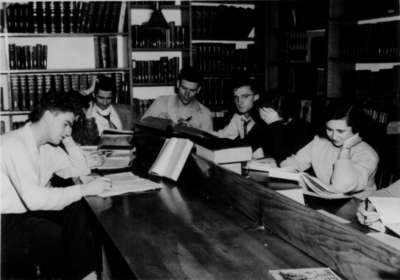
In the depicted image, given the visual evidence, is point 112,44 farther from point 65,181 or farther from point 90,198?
point 90,198

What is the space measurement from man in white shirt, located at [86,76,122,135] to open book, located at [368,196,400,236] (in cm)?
292

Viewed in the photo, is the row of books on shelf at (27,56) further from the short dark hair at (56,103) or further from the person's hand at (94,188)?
the person's hand at (94,188)

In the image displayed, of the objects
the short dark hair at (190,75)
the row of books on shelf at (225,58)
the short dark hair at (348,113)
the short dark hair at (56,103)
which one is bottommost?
the short dark hair at (348,113)

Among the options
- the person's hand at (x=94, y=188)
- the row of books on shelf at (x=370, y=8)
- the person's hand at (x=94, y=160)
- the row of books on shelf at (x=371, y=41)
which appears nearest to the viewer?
the person's hand at (x=94, y=188)

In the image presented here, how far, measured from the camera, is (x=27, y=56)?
452 centimetres

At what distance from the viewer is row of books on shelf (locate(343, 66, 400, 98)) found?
3.65m

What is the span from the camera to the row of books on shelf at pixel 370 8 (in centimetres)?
351

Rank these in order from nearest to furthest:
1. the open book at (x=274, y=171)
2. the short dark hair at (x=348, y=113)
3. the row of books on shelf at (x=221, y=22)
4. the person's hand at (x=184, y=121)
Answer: the open book at (x=274, y=171)
the short dark hair at (x=348, y=113)
the person's hand at (x=184, y=121)
the row of books on shelf at (x=221, y=22)

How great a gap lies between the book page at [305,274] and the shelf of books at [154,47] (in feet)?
12.3

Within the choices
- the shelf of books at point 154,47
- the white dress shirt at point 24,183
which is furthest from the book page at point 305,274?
the shelf of books at point 154,47

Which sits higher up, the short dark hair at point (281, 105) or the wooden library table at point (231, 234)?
the short dark hair at point (281, 105)

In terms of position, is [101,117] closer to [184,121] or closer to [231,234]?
[184,121]

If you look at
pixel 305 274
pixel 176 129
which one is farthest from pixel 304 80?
pixel 305 274

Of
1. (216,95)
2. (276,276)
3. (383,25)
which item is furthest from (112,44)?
(276,276)
